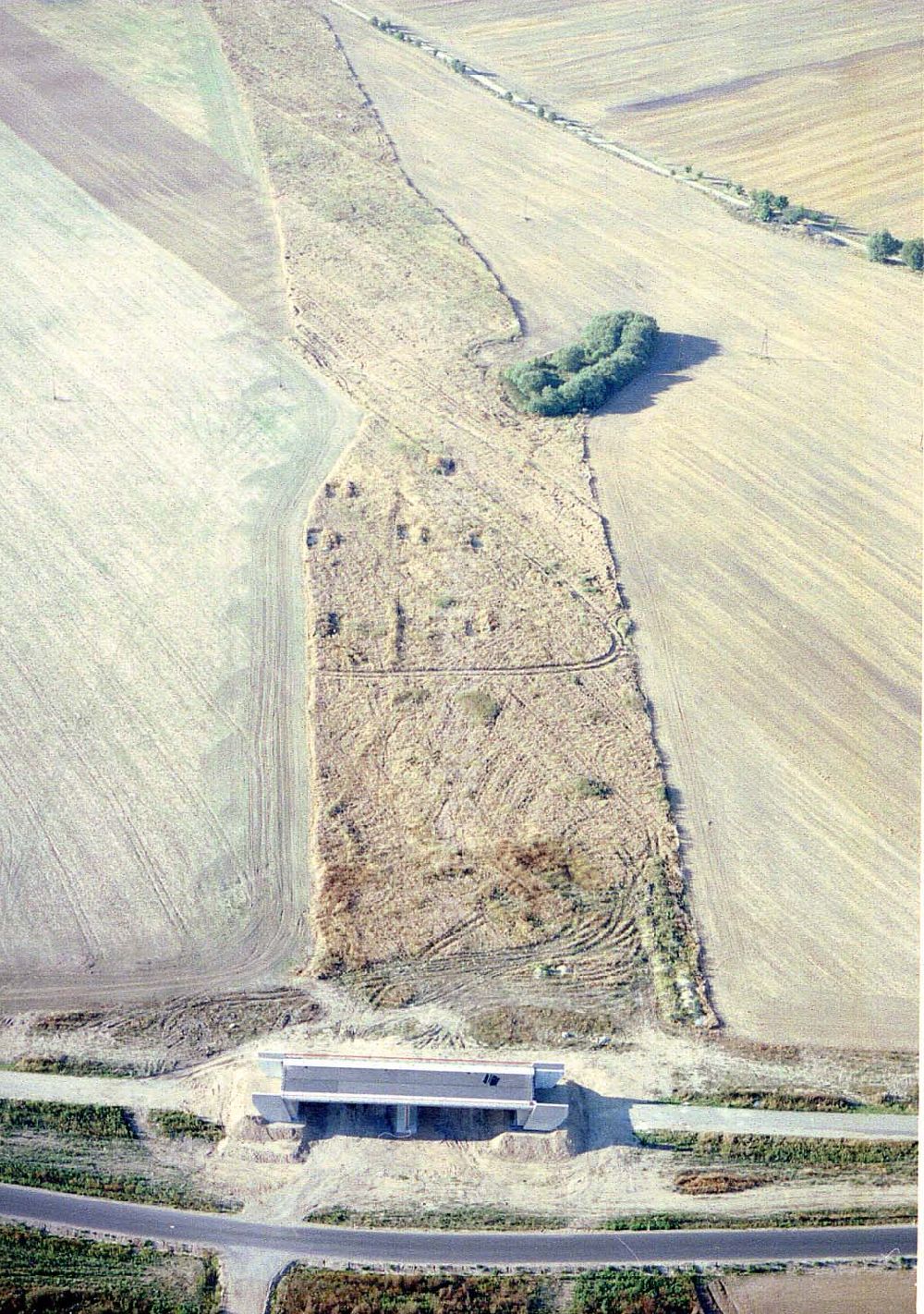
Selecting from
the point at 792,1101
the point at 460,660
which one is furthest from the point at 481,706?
the point at 792,1101

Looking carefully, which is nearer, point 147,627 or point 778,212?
point 147,627

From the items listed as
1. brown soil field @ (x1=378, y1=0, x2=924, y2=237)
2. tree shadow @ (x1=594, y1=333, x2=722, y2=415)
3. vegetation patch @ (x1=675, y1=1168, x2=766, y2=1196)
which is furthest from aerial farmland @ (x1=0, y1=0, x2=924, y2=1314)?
brown soil field @ (x1=378, y1=0, x2=924, y2=237)

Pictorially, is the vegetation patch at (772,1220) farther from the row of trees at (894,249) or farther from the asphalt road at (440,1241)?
the row of trees at (894,249)

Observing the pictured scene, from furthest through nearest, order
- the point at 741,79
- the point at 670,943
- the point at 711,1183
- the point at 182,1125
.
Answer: the point at 741,79 < the point at 670,943 < the point at 182,1125 < the point at 711,1183

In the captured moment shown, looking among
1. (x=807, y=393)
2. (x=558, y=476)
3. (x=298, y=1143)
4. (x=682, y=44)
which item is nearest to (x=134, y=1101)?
(x=298, y=1143)

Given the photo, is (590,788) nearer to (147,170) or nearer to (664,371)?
(664,371)

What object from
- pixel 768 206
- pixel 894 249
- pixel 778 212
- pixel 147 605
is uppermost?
pixel 768 206

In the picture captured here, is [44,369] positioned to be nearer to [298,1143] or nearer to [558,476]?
[558,476]
